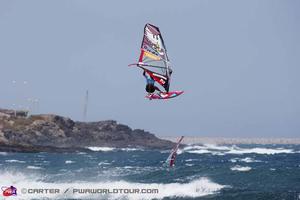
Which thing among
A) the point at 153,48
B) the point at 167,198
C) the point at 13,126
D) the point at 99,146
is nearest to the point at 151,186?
the point at 167,198

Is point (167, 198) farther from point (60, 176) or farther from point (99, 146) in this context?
point (99, 146)

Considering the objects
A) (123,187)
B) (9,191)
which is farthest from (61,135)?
(9,191)

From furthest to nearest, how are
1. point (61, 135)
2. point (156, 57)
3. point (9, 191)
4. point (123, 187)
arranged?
point (61, 135), point (123, 187), point (9, 191), point (156, 57)

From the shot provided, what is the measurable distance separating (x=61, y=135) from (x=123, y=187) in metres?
105

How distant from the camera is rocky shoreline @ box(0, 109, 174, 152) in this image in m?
130

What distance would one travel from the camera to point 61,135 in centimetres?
14388

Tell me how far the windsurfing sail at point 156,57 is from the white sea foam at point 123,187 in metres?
20.2

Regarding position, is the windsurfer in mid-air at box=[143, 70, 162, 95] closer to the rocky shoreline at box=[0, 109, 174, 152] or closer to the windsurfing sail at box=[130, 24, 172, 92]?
the windsurfing sail at box=[130, 24, 172, 92]

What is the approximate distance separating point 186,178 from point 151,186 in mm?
5752

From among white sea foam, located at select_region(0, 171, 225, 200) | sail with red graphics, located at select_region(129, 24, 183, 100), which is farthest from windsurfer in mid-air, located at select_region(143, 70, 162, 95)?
white sea foam, located at select_region(0, 171, 225, 200)

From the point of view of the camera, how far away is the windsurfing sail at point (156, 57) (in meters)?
16.9

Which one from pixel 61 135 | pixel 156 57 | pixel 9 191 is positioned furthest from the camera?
pixel 61 135

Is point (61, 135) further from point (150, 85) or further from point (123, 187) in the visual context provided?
point (150, 85)

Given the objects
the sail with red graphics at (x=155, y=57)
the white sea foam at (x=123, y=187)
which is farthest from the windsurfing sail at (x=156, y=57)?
the white sea foam at (x=123, y=187)
